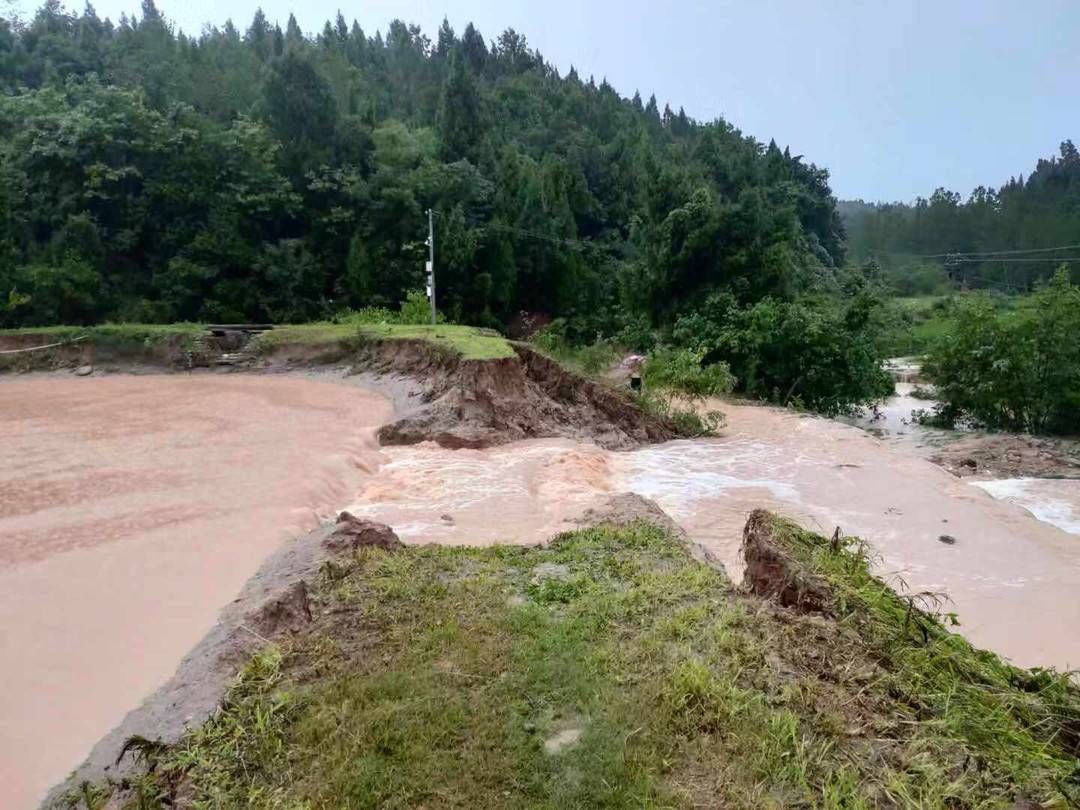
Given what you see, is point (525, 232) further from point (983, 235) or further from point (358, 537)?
point (983, 235)

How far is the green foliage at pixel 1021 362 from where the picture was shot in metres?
15.2

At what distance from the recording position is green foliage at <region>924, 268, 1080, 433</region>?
50.0ft

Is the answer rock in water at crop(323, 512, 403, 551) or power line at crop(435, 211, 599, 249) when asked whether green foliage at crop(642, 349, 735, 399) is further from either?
power line at crop(435, 211, 599, 249)

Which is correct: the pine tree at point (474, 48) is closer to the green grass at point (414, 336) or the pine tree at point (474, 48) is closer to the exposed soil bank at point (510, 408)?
the green grass at point (414, 336)

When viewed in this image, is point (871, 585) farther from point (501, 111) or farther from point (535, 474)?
point (501, 111)

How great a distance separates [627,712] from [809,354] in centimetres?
1616

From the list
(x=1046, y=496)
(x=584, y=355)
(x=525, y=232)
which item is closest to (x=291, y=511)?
(x=1046, y=496)

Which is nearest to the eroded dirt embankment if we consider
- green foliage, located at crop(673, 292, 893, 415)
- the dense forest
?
green foliage, located at crop(673, 292, 893, 415)

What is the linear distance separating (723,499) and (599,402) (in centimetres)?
406

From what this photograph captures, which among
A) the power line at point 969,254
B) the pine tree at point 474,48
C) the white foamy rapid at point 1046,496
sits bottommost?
the white foamy rapid at point 1046,496

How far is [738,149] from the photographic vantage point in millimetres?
39562

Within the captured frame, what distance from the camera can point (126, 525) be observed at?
746cm

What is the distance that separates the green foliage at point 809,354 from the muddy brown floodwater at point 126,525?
9114mm

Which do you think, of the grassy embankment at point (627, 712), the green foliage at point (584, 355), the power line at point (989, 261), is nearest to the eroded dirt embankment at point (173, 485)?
the grassy embankment at point (627, 712)
